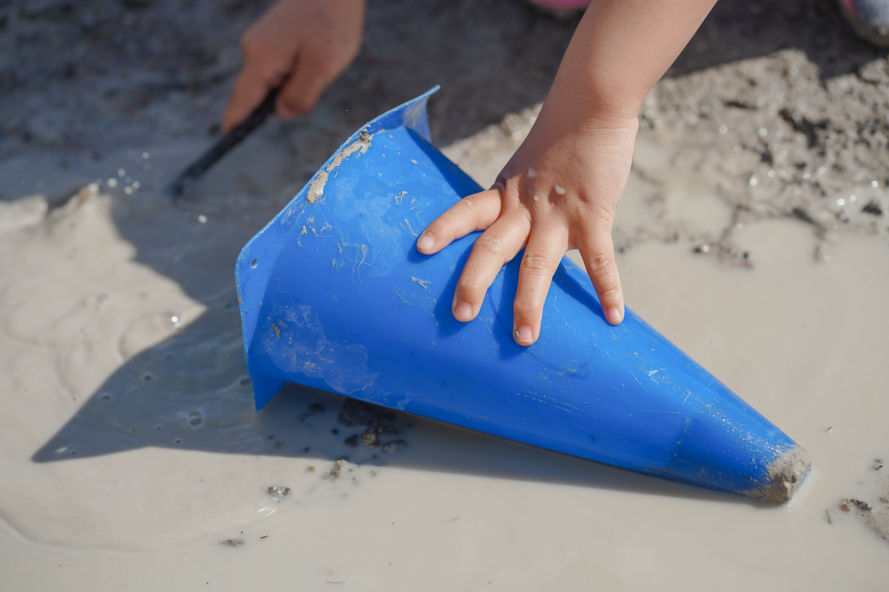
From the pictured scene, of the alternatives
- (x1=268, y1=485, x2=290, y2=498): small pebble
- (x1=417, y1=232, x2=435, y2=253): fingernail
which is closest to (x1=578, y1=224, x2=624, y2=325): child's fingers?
(x1=417, y1=232, x2=435, y2=253): fingernail

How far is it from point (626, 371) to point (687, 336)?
Answer: 0.27 meters

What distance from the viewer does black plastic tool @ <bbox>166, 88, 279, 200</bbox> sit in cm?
163

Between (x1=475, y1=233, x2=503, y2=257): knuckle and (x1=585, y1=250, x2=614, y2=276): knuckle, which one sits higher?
(x1=585, y1=250, x2=614, y2=276): knuckle

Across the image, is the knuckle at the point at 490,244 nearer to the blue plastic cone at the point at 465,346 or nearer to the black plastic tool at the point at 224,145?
the blue plastic cone at the point at 465,346

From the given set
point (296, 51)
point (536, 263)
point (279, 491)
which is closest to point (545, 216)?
point (536, 263)

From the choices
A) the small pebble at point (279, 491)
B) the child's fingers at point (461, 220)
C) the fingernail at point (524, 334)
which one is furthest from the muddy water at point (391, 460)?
the child's fingers at point (461, 220)

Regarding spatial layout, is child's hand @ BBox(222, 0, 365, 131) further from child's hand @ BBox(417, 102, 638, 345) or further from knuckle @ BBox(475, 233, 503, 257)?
knuckle @ BBox(475, 233, 503, 257)

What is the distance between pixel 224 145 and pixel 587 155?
0.85 m

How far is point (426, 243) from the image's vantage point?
40.9 inches

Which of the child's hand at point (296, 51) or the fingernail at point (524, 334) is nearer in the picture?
the fingernail at point (524, 334)

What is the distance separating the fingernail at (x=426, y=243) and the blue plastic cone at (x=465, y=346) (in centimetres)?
2

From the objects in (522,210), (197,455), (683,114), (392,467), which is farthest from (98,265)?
(683,114)

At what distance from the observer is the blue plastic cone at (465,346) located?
1049mm

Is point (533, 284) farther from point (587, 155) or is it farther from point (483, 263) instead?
point (587, 155)
